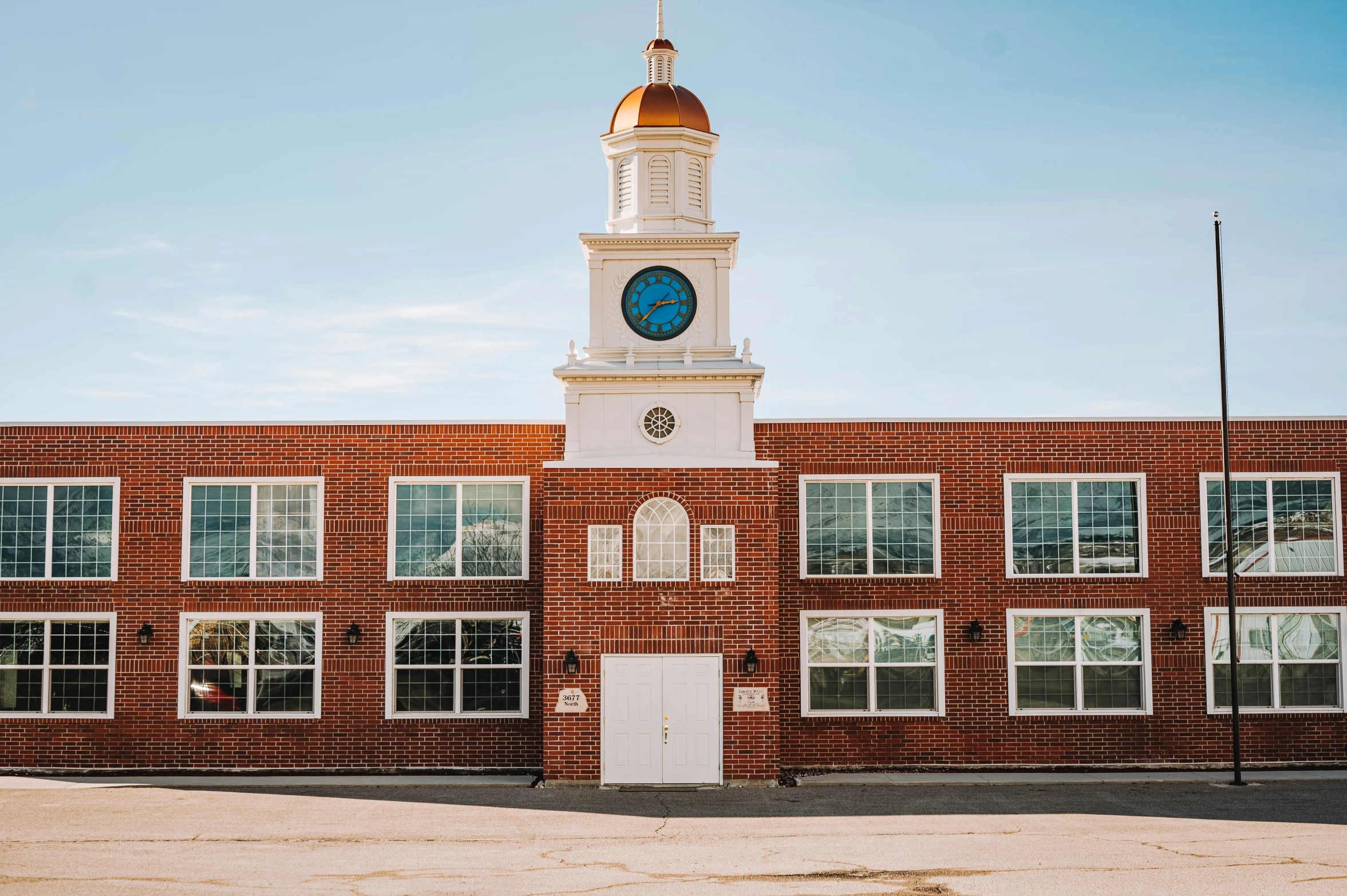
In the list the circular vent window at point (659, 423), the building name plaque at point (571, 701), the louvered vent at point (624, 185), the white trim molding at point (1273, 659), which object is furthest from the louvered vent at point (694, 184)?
the white trim molding at point (1273, 659)

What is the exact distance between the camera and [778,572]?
20.2 m

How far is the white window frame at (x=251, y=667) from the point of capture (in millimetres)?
20922

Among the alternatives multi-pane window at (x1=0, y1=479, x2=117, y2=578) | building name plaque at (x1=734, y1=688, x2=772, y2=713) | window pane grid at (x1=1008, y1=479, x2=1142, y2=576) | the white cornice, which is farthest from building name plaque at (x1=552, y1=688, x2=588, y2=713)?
multi-pane window at (x1=0, y1=479, x2=117, y2=578)

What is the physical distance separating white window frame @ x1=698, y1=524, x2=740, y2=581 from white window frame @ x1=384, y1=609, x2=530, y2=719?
3.48m

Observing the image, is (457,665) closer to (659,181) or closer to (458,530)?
(458,530)

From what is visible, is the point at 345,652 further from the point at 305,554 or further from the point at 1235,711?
the point at 1235,711

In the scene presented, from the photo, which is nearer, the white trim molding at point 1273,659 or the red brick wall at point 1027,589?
the red brick wall at point 1027,589

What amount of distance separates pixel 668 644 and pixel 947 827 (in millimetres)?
5235

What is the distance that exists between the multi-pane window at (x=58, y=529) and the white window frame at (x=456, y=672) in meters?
4.92

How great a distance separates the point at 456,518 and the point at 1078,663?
1082 centimetres

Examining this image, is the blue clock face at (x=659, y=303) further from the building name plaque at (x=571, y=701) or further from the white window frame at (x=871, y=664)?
the building name plaque at (x=571, y=701)

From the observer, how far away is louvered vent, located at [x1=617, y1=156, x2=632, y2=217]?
20750mm

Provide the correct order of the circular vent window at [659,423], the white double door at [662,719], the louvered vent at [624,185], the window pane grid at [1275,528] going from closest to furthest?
the white double door at [662,719], the circular vent window at [659,423], the louvered vent at [624,185], the window pane grid at [1275,528]

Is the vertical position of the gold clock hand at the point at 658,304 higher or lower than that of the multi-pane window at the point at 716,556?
higher
